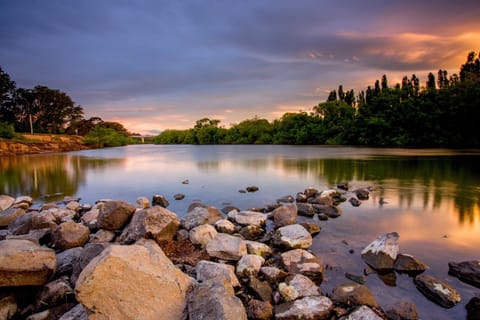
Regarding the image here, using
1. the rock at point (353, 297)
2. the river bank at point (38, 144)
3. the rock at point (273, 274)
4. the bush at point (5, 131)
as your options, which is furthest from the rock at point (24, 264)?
the bush at point (5, 131)

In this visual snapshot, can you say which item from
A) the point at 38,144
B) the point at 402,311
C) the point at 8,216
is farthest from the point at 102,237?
the point at 38,144

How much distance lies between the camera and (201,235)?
5.50 m

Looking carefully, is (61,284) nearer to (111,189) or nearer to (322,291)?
(322,291)

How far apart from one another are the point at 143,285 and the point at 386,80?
8459cm

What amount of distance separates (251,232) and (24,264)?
419 centimetres

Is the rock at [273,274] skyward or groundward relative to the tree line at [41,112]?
groundward

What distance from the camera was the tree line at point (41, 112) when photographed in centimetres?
5166

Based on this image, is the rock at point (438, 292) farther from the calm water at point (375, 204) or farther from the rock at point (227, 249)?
the rock at point (227, 249)

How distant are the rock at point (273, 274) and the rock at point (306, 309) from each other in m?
0.62

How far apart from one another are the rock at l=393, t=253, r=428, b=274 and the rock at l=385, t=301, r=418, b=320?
46.5 inches

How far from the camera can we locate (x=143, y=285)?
9.35 feet

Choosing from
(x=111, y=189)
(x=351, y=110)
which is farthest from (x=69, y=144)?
(x=351, y=110)

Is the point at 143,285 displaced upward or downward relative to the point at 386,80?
downward

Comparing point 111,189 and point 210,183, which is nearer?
point 111,189
